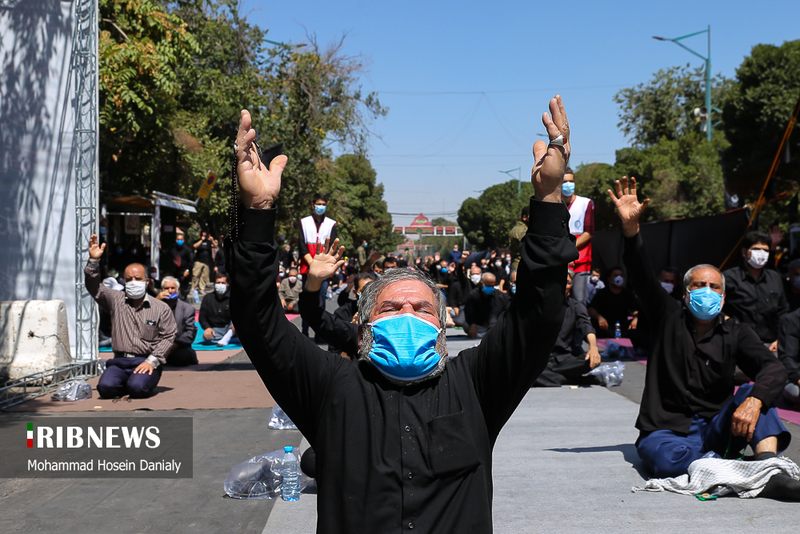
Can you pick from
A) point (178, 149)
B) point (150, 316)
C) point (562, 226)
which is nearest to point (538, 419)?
point (150, 316)

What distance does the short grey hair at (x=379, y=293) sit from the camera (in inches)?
89.0

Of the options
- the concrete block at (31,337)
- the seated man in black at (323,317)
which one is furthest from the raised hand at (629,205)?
the concrete block at (31,337)

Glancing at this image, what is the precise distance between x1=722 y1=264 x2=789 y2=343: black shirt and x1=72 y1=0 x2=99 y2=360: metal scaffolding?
7672 mm

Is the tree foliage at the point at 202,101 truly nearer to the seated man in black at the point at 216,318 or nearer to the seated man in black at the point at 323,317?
the seated man in black at the point at 216,318

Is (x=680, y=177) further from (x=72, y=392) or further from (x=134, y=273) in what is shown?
(x=72, y=392)

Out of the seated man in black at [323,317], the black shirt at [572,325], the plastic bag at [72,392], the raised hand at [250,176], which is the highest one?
the raised hand at [250,176]

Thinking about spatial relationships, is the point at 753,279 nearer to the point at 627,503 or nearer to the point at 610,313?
the point at 610,313

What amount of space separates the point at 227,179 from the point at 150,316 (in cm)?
1856

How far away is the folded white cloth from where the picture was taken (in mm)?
4508

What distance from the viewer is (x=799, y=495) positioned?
438cm

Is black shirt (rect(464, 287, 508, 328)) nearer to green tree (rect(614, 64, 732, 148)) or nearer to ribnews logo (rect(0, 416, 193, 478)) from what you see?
ribnews logo (rect(0, 416, 193, 478))

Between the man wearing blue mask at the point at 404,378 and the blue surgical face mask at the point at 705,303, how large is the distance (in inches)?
122

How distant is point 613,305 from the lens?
13.4 meters

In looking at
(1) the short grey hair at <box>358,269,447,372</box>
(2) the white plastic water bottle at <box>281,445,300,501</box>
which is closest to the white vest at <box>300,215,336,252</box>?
(2) the white plastic water bottle at <box>281,445,300,501</box>
